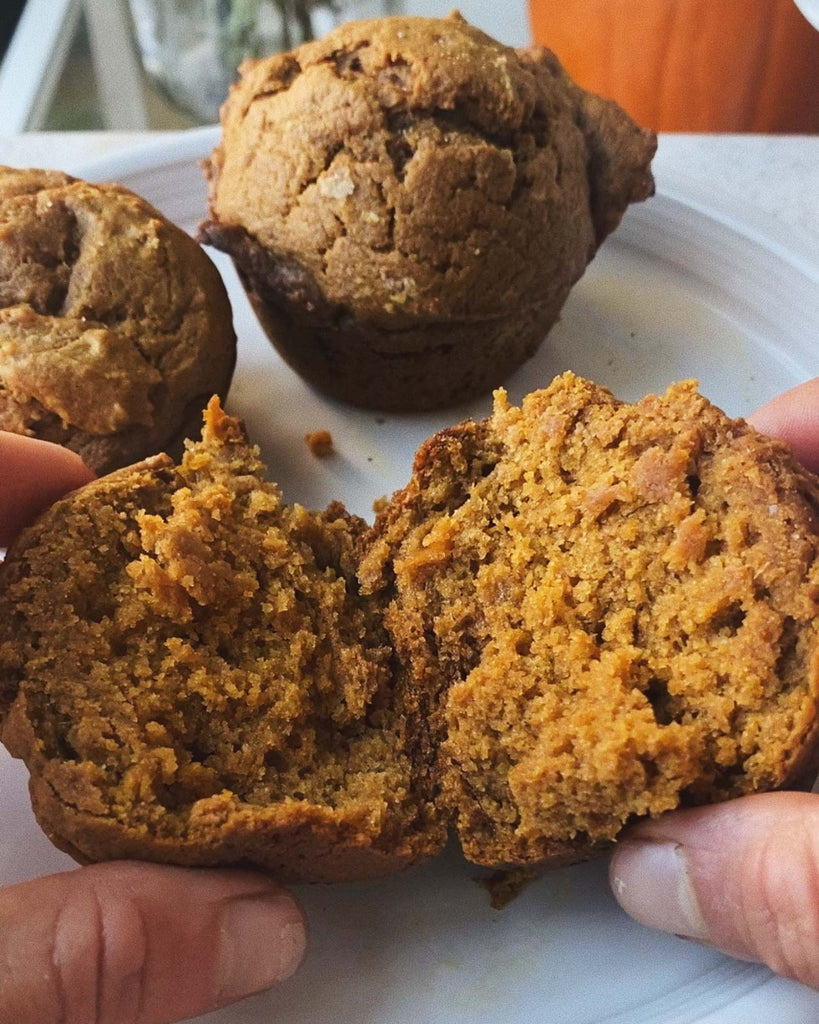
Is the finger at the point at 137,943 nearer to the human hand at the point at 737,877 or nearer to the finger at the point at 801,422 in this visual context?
the human hand at the point at 737,877

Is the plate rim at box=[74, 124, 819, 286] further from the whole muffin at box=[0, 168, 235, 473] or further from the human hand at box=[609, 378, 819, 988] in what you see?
the human hand at box=[609, 378, 819, 988]

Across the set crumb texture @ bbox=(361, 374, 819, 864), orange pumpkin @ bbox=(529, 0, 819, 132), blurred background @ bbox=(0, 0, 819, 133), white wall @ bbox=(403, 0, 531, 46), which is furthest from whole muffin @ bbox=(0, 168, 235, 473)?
white wall @ bbox=(403, 0, 531, 46)

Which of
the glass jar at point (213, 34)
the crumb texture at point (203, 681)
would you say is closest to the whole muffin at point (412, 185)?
the crumb texture at point (203, 681)

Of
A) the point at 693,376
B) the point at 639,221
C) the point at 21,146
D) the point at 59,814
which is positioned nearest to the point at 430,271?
the point at 693,376

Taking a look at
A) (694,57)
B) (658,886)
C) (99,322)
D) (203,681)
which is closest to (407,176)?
(99,322)

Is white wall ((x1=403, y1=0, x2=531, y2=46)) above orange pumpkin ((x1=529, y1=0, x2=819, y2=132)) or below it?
below
